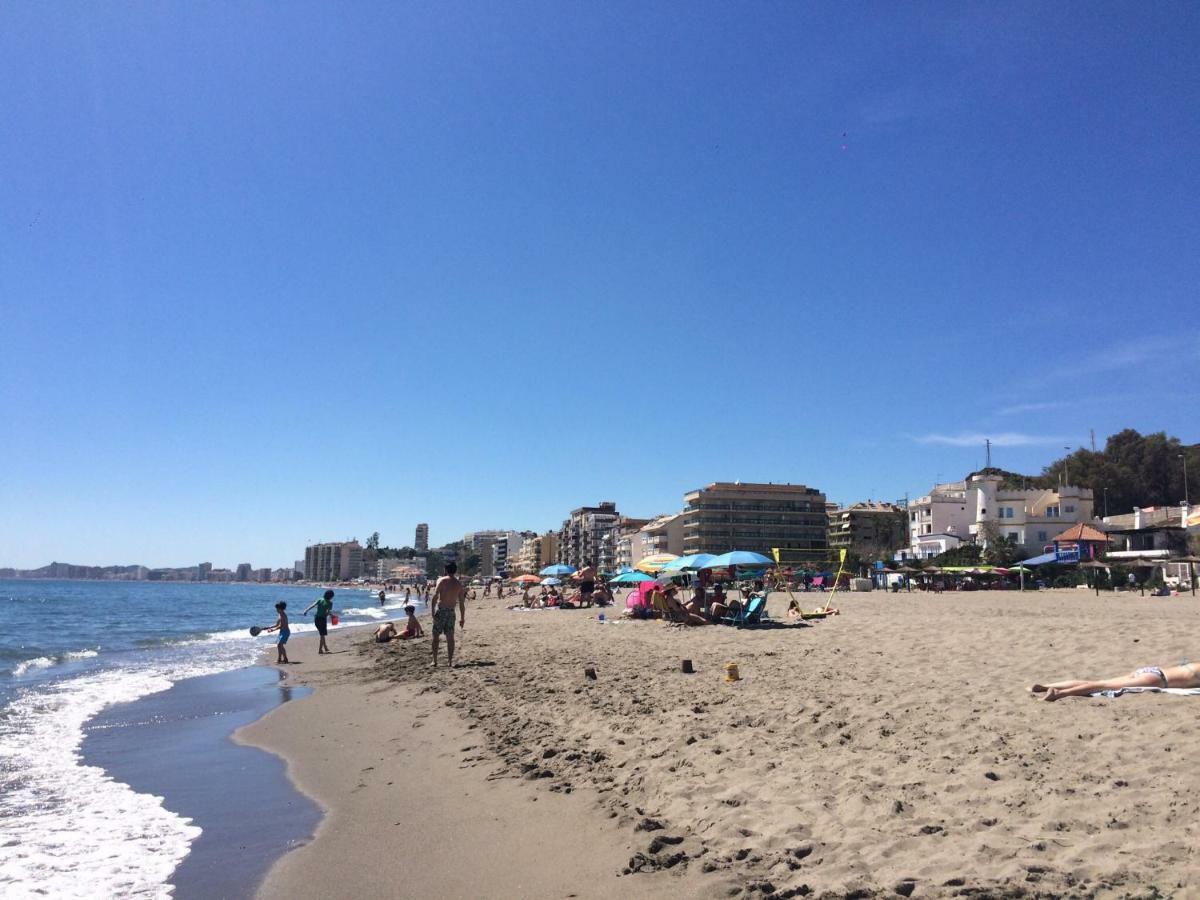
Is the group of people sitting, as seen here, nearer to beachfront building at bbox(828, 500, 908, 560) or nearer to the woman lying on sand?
the woman lying on sand

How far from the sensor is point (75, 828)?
18.9 feet

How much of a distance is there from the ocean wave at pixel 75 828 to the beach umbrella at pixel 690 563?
48.7 ft

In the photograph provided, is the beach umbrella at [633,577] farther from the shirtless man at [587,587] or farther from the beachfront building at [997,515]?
the beachfront building at [997,515]

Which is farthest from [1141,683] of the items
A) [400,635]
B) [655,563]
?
[655,563]

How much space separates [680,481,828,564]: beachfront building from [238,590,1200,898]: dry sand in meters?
86.3

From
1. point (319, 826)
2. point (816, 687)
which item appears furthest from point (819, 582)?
point (319, 826)

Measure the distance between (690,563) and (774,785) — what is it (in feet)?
55.6

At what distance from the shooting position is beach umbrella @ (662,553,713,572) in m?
21.2

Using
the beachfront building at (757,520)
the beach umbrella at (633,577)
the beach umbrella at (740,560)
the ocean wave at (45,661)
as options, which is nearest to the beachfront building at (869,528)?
the beachfront building at (757,520)

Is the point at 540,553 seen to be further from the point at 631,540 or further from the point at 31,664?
the point at 31,664

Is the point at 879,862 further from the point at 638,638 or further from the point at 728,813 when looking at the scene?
the point at 638,638

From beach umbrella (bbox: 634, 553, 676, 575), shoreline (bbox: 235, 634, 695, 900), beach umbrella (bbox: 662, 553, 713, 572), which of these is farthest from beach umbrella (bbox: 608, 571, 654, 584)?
shoreline (bbox: 235, 634, 695, 900)

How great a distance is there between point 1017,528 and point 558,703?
75.0 m

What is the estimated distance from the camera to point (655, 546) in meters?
102
